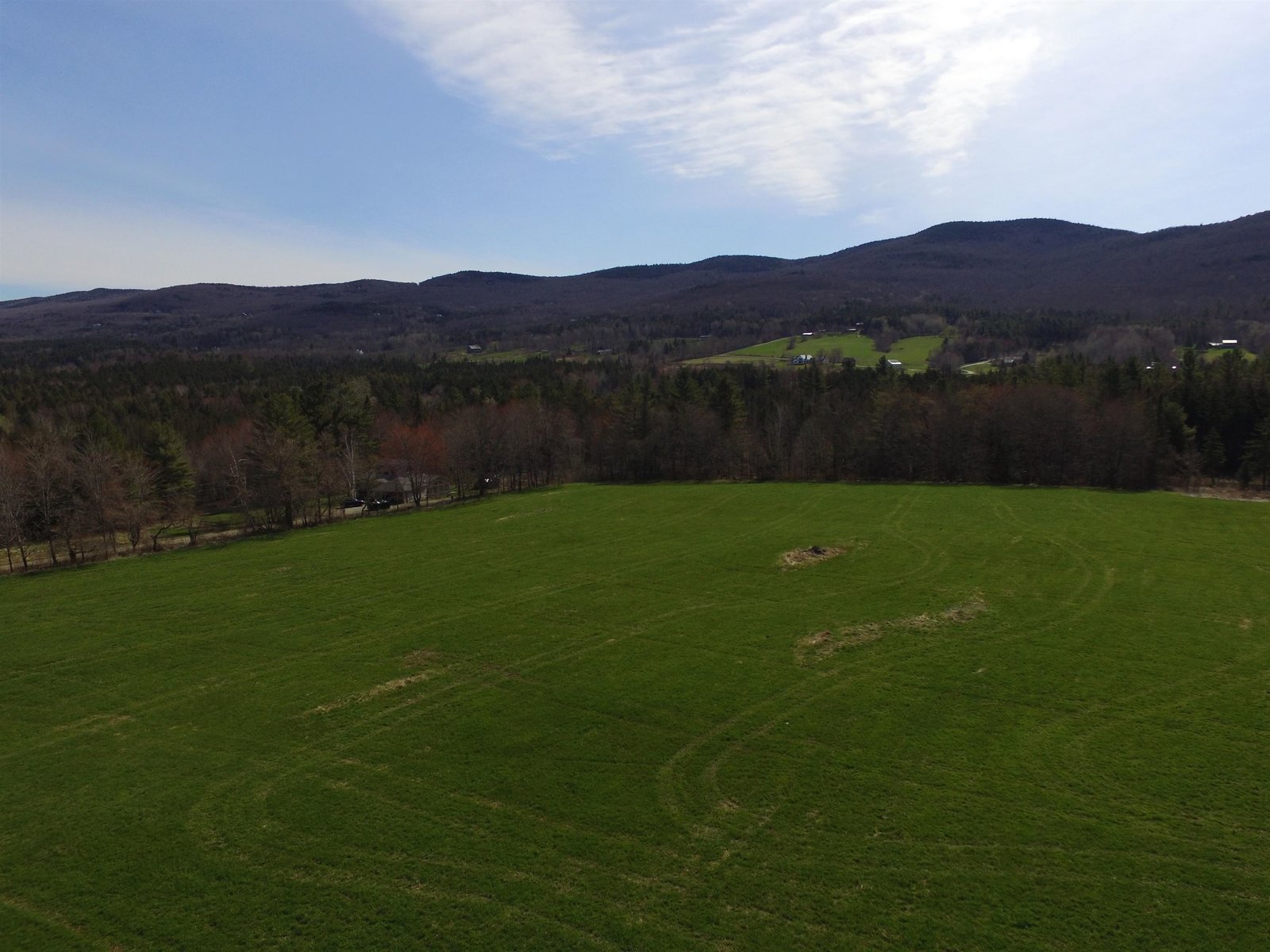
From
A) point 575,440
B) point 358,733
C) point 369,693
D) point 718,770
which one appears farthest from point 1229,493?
point 358,733

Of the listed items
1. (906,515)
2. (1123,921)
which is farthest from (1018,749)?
(906,515)

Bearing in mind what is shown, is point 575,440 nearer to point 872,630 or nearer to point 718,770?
point 872,630

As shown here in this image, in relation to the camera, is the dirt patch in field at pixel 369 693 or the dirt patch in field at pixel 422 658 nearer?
the dirt patch in field at pixel 369 693

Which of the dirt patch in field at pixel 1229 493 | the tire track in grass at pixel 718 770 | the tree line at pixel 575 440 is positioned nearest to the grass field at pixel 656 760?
the tire track in grass at pixel 718 770

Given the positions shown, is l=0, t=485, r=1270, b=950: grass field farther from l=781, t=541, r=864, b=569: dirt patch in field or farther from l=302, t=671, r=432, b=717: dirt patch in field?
l=781, t=541, r=864, b=569: dirt patch in field

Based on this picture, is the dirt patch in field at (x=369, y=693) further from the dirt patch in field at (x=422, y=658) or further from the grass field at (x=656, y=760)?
the dirt patch in field at (x=422, y=658)

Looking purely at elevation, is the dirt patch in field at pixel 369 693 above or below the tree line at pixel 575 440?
below

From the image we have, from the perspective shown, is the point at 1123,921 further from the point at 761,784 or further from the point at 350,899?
the point at 350,899
